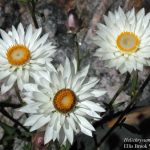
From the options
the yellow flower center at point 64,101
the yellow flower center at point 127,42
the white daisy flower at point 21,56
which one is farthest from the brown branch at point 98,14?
the yellow flower center at point 64,101

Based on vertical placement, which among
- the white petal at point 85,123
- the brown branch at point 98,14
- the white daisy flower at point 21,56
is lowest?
the white petal at point 85,123

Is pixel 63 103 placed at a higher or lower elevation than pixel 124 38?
lower

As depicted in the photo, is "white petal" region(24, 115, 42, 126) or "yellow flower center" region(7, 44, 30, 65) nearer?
"white petal" region(24, 115, 42, 126)

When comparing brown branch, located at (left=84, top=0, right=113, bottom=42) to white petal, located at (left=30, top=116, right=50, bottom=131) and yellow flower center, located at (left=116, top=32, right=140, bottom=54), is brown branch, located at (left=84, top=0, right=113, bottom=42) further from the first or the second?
white petal, located at (left=30, top=116, right=50, bottom=131)

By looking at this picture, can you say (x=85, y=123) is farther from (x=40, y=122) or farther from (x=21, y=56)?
(x=21, y=56)

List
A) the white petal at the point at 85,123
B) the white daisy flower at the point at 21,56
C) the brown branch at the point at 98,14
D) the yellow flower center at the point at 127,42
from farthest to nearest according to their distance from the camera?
1. the brown branch at the point at 98,14
2. the yellow flower center at the point at 127,42
3. the white daisy flower at the point at 21,56
4. the white petal at the point at 85,123

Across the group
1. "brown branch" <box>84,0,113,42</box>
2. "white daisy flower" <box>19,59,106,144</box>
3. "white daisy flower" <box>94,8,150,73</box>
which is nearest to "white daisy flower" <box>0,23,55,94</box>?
"white daisy flower" <box>19,59,106,144</box>

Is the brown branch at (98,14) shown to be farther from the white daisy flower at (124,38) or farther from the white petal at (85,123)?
the white petal at (85,123)

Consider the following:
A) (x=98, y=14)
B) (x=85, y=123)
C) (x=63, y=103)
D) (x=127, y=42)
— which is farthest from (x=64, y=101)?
Result: (x=98, y=14)
